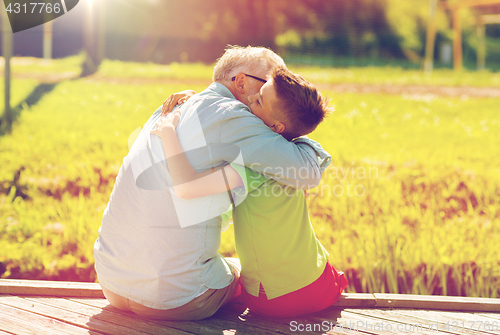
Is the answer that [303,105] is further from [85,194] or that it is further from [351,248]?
[85,194]

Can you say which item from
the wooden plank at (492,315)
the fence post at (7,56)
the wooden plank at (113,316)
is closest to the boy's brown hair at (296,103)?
the wooden plank at (113,316)

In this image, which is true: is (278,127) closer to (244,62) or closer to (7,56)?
(244,62)

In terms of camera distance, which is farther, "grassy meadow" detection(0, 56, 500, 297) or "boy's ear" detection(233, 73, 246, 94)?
"grassy meadow" detection(0, 56, 500, 297)

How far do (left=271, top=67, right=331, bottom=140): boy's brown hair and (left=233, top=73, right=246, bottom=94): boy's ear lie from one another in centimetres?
16

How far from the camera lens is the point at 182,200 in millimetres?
1412

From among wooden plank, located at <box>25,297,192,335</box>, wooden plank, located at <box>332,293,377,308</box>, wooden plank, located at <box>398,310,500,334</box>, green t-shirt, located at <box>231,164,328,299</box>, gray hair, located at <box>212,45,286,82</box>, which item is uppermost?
gray hair, located at <box>212,45,286,82</box>

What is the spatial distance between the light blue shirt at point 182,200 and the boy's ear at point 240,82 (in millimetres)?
131

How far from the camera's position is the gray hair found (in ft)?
5.21

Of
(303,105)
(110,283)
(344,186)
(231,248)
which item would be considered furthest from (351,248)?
(110,283)

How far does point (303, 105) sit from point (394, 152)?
2.83 m

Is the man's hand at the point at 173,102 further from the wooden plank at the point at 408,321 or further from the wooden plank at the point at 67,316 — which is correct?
the wooden plank at the point at 408,321
